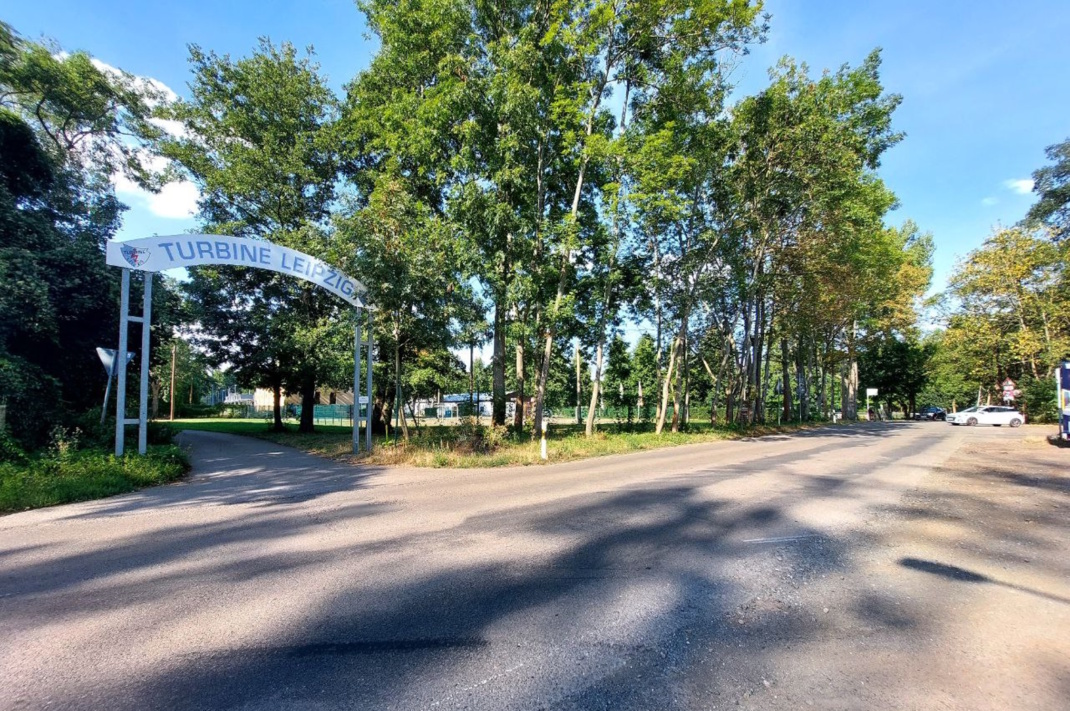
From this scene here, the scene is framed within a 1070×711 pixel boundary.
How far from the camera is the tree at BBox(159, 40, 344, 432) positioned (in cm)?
2392

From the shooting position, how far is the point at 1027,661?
3.36 meters

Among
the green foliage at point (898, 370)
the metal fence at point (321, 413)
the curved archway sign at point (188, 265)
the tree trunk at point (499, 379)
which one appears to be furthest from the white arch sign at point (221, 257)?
the green foliage at point (898, 370)

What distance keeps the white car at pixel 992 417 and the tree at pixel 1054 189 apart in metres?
13.1

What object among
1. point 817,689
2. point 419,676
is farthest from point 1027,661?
point 419,676

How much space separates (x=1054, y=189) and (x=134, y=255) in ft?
174

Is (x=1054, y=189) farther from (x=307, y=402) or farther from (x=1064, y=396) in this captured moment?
(x=307, y=402)

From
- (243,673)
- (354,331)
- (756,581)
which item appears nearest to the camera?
(243,673)

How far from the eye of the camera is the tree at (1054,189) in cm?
3666

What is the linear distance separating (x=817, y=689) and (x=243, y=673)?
3.38m

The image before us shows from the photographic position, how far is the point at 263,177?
24047 mm

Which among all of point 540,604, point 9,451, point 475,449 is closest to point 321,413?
point 475,449

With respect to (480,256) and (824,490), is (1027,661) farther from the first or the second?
(480,256)

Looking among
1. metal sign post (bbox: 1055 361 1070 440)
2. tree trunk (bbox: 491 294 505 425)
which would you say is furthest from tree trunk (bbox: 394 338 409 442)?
metal sign post (bbox: 1055 361 1070 440)

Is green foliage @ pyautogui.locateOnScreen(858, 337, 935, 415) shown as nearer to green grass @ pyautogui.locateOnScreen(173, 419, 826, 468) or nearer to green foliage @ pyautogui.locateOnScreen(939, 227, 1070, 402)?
green foliage @ pyautogui.locateOnScreen(939, 227, 1070, 402)
